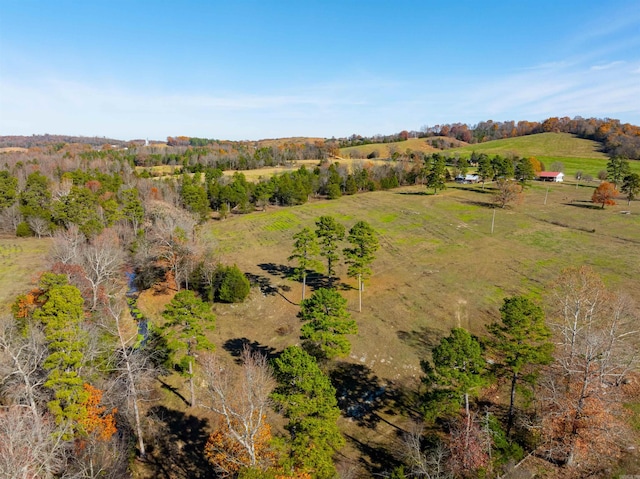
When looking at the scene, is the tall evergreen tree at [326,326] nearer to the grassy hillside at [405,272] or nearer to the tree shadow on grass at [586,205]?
the grassy hillside at [405,272]

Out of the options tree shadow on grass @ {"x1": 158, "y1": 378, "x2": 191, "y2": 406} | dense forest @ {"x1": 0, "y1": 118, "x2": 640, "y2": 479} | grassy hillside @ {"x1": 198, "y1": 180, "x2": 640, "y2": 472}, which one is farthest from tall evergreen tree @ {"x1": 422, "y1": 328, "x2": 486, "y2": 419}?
tree shadow on grass @ {"x1": 158, "y1": 378, "x2": 191, "y2": 406}

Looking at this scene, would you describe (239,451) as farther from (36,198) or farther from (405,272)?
(36,198)

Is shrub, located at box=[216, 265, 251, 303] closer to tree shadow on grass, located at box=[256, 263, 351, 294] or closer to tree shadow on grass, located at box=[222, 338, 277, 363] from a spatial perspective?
tree shadow on grass, located at box=[256, 263, 351, 294]

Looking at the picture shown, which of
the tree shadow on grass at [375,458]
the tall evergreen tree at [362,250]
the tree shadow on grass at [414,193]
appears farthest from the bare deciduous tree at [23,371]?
the tree shadow on grass at [414,193]

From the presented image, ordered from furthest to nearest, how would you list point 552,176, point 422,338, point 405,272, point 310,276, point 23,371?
point 552,176, point 310,276, point 405,272, point 422,338, point 23,371

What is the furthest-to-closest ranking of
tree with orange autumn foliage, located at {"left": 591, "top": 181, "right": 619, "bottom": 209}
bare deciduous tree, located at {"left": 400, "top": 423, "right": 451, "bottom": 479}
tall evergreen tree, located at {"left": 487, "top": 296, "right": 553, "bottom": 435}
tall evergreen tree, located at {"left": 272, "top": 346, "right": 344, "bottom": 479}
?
tree with orange autumn foliage, located at {"left": 591, "top": 181, "right": 619, "bottom": 209}
tall evergreen tree, located at {"left": 487, "top": 296, "right": 553, "bottom": 435}
bare deciduous tree, located at {"left": 400, "top": 423, "right": 451, "bottom": 479}
tall evergreen tree, located at {"left": 272, "top": 346, "right": 344, "bottom": 479}

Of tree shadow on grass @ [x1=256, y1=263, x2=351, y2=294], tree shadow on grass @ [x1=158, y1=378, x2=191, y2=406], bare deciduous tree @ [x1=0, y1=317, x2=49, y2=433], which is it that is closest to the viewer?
bare deciduous tree @ [x1=0, y1=317, x2=49, y2=433]

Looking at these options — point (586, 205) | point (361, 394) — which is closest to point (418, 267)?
point (361, 394)
